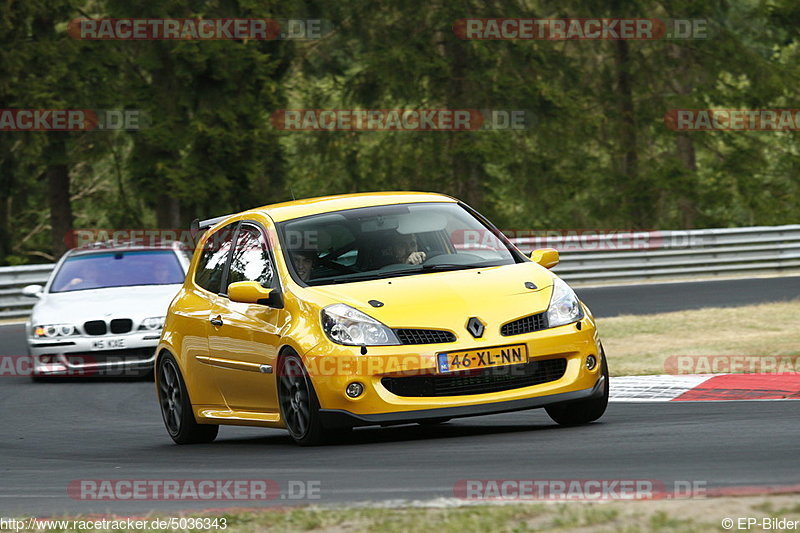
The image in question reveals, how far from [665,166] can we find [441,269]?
31.3 metres

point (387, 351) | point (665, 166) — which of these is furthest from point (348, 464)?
point (665, 166)

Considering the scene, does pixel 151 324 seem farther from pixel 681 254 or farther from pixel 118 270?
pixel 681 254

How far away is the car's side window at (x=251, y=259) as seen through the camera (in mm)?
9789

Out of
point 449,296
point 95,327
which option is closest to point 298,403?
point 449,296

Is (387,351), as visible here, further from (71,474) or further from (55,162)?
(55,162)

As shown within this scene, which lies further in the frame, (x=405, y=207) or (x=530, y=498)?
(x=405, y=207)

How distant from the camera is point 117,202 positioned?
4134 centimetres

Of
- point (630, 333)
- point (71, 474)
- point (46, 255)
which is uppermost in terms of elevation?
point (71, 474)

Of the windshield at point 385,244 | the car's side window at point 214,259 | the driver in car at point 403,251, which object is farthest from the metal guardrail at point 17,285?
the driver in car at point 403,251

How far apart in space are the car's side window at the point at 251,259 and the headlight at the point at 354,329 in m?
0.92

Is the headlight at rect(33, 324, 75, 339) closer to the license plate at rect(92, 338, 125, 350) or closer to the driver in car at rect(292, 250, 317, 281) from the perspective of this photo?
the license plate at rect(92, 338, 125, 350)

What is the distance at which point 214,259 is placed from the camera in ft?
35.4

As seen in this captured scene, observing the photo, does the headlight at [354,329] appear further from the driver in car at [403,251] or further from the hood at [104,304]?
the hood at [104,304]

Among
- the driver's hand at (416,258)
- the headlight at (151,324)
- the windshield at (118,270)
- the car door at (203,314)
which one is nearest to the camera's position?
the driver's hand at (416,258)
